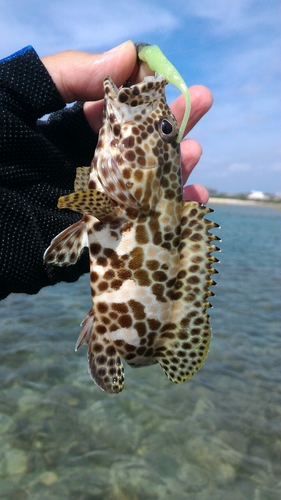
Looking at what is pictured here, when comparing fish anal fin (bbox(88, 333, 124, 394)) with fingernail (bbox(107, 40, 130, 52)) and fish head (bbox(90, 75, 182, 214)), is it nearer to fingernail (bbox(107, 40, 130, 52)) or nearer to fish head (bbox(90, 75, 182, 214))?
fish head (bbox(90, 75, 182, 214))

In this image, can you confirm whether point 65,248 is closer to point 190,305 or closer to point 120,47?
point 190,305

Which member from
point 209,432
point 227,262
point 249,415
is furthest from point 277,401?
point 227,262

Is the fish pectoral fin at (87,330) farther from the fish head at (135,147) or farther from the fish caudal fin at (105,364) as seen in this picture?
the fish head at (135,147)

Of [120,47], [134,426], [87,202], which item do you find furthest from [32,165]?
[134,426]

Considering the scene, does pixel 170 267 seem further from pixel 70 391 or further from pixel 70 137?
pixel 70 391

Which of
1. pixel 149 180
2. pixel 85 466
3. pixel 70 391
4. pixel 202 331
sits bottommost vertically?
pixel 85 466

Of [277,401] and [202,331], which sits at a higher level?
[202,331]

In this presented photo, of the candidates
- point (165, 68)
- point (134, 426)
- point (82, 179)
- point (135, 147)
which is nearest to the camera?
point (165, 68)
